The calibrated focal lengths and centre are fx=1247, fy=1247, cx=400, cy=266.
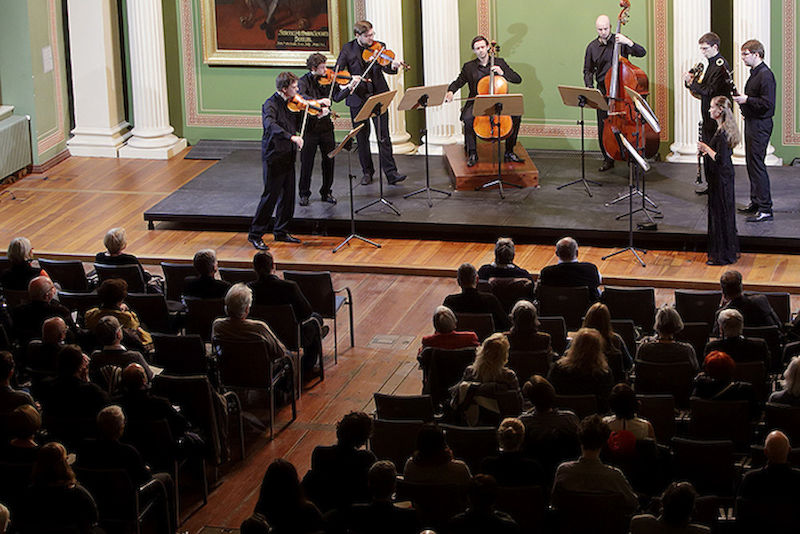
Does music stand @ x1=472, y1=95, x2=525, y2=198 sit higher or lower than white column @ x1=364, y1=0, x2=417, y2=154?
lower

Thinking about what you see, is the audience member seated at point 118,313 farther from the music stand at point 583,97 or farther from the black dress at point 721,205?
the music stand at point 583,97

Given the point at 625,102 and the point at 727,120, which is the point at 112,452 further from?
the point at 625,102

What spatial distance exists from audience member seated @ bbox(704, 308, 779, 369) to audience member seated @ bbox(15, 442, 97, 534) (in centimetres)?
347

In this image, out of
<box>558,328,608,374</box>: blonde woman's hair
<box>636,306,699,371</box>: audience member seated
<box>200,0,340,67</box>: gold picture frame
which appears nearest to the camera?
<box>558,328,608,374</box>: blonde woman's hair

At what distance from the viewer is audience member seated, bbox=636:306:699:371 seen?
6750 millimetres

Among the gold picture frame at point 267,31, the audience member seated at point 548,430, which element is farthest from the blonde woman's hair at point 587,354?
the gold picture frame at point 267,31

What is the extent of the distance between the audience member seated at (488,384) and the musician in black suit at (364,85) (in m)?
5.80

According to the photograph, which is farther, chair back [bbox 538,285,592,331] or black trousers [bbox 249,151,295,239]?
black trousers [bbox 249,151,295,239]

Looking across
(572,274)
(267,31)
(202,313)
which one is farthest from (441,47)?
(202,313)

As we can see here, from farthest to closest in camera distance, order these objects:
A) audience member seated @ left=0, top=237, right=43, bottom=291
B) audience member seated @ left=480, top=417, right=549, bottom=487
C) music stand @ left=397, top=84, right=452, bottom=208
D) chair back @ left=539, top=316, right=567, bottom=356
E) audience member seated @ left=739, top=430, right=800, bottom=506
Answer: music stand @ left=397, top=84, right=452, bottom=208 < audience member seated @ left=0, top=237, right=43, bottom=291 < chair back @ left=539, top=316, right=567, bottom=356 < audience member seated @ left=480, top=417, right=549, bottom=487 < audience member seated @ left=739, top=430, right=800, bottom=506

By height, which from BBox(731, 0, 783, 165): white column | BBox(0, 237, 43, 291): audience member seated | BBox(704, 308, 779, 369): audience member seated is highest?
BBox(731, 0, 783, 165): white column

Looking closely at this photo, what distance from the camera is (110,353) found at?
684 cm

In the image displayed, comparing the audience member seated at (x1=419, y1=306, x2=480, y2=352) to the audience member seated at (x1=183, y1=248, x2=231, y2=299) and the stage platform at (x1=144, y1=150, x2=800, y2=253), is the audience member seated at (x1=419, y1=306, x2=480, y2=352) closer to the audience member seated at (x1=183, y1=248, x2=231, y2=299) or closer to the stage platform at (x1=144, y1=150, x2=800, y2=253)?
the audience member seated at (x1=183, y1=248, x2=231, y2=299)

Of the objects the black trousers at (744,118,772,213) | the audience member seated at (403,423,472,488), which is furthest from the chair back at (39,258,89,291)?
the black trousers at (744,118,772,213)
